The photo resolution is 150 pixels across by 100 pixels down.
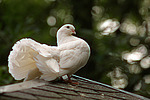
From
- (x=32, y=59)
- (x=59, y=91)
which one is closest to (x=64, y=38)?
(x=32, y=59)

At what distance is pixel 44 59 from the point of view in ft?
12.2

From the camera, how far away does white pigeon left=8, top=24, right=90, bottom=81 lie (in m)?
3.70

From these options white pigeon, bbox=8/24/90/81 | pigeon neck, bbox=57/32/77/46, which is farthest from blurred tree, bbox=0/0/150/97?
white pigeon, bbox=8/24/90/81

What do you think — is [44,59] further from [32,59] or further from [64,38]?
[64,38]

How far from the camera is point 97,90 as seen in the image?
4.10m

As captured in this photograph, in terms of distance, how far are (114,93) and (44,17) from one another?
856 centimetres

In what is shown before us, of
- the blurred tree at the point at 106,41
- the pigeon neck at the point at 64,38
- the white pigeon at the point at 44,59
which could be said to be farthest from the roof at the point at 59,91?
Result: the blurred tree at the point at 106,41

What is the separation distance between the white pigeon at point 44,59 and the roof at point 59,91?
0.17 m

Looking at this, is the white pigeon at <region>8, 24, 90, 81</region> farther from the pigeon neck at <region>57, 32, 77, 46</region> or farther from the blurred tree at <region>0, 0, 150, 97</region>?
the blurred tree at <region>0, 0, 150, 97</region>

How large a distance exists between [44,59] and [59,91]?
44 centimetres

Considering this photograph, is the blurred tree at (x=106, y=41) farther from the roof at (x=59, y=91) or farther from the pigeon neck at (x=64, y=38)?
the roof at (x=59, y=91)

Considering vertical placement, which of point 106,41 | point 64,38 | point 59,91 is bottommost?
point 59,91

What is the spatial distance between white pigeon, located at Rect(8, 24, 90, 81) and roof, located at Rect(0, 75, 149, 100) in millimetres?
166

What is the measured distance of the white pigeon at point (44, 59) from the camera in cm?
370
